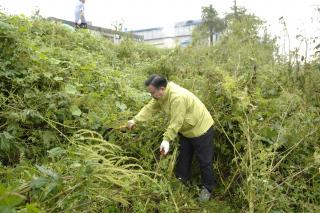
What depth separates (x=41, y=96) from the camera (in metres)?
5.04

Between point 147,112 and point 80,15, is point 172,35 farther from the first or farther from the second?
point 147,112

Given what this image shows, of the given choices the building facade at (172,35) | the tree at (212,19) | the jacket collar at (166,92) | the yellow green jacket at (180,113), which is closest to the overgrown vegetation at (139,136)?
the yellow green jacket at (180,113)

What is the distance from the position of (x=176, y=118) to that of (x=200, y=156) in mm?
725

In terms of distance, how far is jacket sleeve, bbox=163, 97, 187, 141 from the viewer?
14.1ft

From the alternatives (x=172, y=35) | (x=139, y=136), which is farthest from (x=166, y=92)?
(x=172, y=35)

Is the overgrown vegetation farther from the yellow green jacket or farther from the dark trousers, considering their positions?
the yellow green jacket

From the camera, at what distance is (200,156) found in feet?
15.6

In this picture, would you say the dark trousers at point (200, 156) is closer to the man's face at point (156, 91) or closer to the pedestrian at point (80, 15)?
the man's face at point (156, 91)

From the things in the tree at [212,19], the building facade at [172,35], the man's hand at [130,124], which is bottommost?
the man's hand at [130,124]

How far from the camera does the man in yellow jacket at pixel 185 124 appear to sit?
4.35m

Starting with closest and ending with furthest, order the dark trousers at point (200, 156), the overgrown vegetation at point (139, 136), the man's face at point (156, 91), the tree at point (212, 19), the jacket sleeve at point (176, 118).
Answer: the overgrown vegetation at point (139, 136)
the jacket sleeve at point (176, 118)
the man's face at point (156, 91)
the dark trousers at point (200, 156)
the tree at point (212, 19)

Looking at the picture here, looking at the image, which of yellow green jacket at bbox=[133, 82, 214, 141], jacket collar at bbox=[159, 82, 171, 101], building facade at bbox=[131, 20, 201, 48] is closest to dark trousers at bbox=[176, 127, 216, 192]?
yellow green jacket at bbox=[133, 82, 214, 141]

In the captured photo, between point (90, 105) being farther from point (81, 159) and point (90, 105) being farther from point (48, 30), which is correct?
point (48, 30)

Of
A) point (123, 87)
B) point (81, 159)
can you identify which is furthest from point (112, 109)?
point (81, 159)
